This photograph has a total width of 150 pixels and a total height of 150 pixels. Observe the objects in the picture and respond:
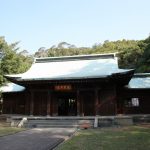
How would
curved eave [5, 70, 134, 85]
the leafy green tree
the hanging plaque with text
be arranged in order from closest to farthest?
1. curved eave [5, 70, 134, 85]
2. the hanging plaque with text
3. the leafy green tree

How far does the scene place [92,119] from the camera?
20422 mm

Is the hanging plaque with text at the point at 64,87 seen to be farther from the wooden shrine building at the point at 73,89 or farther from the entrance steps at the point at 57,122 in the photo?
the entrance steps at the point at 57,122

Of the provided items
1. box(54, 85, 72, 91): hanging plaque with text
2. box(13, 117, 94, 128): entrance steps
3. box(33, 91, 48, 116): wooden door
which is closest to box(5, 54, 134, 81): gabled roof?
box(54, 85, 72, 91): hanging plaque with text

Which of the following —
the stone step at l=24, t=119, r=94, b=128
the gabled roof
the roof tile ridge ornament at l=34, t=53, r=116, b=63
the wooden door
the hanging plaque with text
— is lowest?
the stone step at l=24, t=119, r=94, b=128

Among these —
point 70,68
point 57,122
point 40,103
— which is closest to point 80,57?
point 70,68

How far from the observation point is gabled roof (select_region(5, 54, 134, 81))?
889 inches

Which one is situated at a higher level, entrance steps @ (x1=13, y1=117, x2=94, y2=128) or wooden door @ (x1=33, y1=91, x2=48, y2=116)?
wooden door @ (x1=33, y1=91, x2=48, y2=116)

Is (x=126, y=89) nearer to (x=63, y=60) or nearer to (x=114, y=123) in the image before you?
(x=114, y=123)

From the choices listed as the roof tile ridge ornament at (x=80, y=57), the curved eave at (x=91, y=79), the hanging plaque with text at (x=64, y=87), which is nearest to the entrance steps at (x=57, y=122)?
the hanging plaque with text at (x=64, y=87)

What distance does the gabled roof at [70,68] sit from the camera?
74.1 feet

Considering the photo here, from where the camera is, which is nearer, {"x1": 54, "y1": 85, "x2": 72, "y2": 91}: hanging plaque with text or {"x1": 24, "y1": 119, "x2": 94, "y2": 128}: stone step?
{"x1": 24, "y1": 119, "x2": 94, "y2": 128}: stone step

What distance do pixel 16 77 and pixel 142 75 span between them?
13.6m

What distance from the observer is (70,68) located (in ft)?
86.6

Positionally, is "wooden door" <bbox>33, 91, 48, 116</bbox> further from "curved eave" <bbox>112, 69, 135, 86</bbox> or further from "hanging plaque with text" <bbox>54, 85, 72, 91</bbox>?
"curved eave" <bbox>112, 69, 135, 86</bbox>
